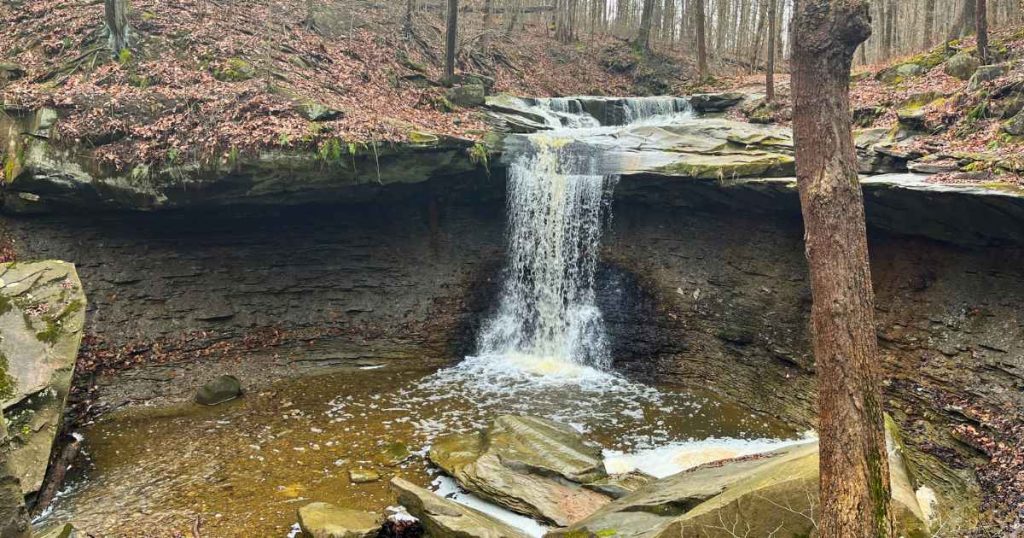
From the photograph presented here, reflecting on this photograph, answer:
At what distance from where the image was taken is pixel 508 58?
2123 centimetres

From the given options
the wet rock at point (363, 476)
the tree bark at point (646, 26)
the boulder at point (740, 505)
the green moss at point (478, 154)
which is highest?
the tree bark at point (646, 26)

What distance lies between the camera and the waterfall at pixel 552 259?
1265 cm

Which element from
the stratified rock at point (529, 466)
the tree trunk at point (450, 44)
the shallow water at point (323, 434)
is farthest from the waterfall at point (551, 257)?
the stratified rock at point (529, 466)

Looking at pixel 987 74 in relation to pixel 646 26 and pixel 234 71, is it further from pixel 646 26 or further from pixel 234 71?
pixel 646 26

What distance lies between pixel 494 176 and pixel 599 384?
4940 mm

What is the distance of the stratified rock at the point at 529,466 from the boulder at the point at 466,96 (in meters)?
8.88

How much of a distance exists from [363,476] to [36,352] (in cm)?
448

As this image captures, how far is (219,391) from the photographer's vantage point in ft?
32.8

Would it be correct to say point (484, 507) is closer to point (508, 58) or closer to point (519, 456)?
point (519, 456)

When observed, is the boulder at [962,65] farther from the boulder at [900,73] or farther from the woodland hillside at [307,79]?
the boulder at [900,73]

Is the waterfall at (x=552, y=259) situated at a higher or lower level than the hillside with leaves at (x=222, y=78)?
lower

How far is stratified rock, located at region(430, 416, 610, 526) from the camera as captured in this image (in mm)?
6746

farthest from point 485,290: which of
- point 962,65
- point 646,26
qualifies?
point 646,26

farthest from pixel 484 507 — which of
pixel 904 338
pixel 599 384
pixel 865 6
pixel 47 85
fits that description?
pixel 47 85
